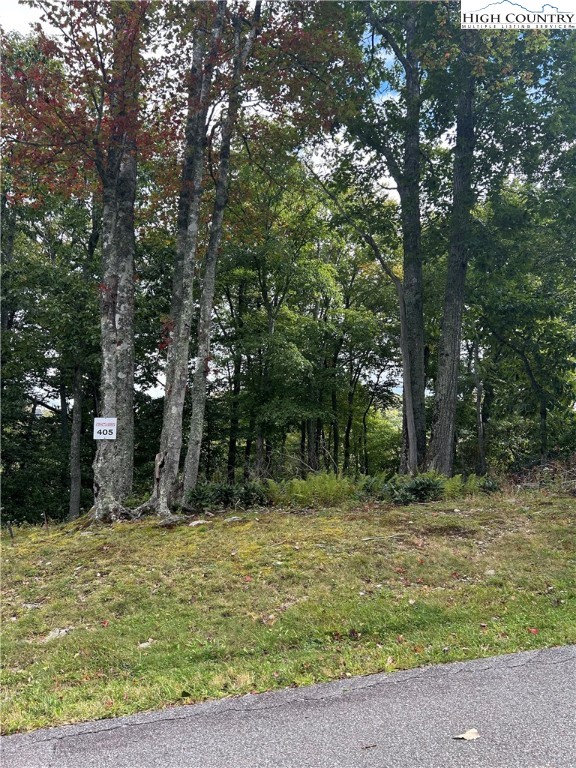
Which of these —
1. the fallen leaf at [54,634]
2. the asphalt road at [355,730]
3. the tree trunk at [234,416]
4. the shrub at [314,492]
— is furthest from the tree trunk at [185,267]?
the tree trunk at [234,416]

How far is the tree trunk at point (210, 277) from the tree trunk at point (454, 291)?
4.47m

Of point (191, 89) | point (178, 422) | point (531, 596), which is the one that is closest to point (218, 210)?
point (191, 89)

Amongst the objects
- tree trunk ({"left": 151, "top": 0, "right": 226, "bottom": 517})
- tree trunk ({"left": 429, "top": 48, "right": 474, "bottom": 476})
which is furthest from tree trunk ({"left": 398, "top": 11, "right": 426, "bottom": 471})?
tree trunk ({"left": 151, "top": 0, "right": 226, "bottom": 517})

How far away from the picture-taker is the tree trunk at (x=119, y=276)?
24.4 feet

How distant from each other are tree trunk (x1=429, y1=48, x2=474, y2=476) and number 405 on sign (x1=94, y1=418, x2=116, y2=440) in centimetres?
611

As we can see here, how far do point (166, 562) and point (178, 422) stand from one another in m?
2.66

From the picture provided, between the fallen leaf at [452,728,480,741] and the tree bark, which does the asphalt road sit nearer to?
the fallen leaf at [452,728,480,741]

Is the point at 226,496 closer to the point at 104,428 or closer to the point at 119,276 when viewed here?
the point at 104,428

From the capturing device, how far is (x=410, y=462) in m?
10.5

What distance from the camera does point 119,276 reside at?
7.96 m

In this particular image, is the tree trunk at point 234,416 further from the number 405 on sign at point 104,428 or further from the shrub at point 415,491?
the shrub at point 415,491

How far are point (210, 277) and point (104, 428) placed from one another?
3224 millimetres

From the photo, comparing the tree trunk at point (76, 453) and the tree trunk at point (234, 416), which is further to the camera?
the tree trunk at point (234, 416)

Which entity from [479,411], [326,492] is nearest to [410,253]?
[326,492]
